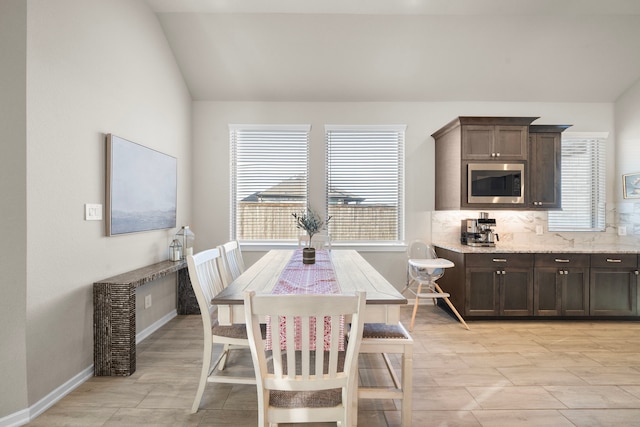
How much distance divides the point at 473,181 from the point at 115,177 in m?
3.62

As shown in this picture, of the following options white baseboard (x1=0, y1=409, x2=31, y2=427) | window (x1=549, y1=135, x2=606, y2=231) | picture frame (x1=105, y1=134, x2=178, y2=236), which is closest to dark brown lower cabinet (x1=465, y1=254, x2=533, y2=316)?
window (x1=549, y1=135, x2=606, y2=231)

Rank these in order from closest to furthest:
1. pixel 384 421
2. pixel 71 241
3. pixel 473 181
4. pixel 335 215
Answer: pixel 384 421 < pixel 71 241 < pixel 473 181 < pixel 335 215

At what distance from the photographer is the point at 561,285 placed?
3.47m

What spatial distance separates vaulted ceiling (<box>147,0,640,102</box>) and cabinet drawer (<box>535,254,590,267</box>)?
2.10 metres

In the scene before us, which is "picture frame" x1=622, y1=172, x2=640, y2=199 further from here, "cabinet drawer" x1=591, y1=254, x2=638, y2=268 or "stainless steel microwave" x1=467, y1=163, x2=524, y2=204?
"stainless steel microwave" x1=467, y1=163, x2=524, y2=204

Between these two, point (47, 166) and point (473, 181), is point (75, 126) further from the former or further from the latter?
Result: point (473, 181)

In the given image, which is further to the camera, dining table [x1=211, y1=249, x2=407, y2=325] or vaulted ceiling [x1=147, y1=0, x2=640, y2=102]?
vaulted ceiling [x1=147, y1=0, x2=640, y2=102]

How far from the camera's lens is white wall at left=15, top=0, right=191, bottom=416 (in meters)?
1.89

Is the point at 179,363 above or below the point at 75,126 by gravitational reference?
below

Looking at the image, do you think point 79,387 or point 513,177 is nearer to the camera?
point 79,387

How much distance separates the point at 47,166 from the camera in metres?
1.97


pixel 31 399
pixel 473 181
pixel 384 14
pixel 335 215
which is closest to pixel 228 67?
pixel 384 14

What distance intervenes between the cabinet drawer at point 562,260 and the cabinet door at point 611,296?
210 millimetres

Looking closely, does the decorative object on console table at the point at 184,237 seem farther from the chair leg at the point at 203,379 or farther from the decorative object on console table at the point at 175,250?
the chair leg at the point at 203,379
